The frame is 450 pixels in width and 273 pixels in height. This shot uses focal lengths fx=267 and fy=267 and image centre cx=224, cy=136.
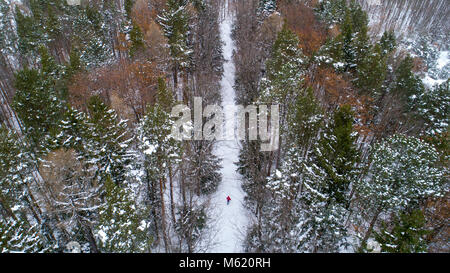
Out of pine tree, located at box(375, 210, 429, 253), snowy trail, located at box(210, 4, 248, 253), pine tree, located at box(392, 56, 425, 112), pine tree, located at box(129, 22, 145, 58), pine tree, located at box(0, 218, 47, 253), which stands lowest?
snowy trail, located at box(210, 4, 248, 253)

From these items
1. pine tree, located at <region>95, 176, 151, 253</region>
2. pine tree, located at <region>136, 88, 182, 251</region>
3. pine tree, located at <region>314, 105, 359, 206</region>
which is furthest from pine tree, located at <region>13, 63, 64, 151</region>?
pine tree, located at <region>314, 105, 359, 206</region>

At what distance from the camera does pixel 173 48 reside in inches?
1166

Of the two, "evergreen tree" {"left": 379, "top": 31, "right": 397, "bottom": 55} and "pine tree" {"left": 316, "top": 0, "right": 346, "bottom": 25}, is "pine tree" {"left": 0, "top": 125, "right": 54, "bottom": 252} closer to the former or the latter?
"pine tree" {"left": 316, "top": 0, "right": 346, "bottom": 25}

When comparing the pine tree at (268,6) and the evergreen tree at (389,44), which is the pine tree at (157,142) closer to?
the evergreen tree at (389,44)

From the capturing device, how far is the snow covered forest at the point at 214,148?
15766mm

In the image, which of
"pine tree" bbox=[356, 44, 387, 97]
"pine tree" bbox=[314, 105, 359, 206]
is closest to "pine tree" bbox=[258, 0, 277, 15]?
"pine tree" bbox=[356, 44, 387, 97]

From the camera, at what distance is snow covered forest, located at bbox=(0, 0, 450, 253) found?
1577cm

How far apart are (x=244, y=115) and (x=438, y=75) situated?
1451 inches

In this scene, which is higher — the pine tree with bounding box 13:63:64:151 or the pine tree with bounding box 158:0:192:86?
the pine tree with bounding box 158:0:192:86

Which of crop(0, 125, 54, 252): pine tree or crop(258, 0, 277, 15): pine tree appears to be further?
crop(258, 0, 277, 15): pine tree

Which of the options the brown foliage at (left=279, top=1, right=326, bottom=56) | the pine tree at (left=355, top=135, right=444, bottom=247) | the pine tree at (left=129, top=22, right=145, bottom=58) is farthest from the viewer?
the brown foliage at (left=279, top=1, right=326, bottom=56)

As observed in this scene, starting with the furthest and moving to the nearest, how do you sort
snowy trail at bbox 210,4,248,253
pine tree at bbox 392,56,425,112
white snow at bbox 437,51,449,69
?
white snow at bbox 437,51,449,69, pine tree at bbox 392,56,425,112, snowy trail at bbox 210,4,248,253

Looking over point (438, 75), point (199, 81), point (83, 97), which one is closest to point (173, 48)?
point (199, 81)

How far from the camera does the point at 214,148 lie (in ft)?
103
